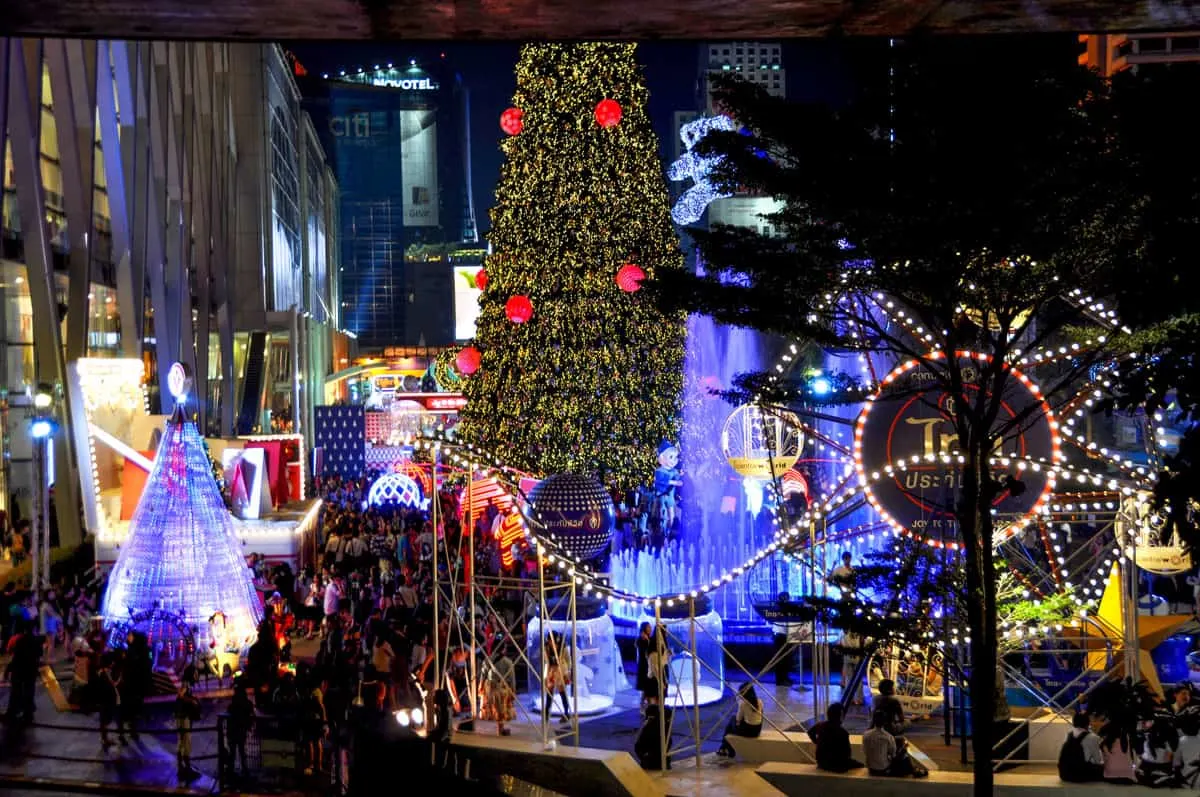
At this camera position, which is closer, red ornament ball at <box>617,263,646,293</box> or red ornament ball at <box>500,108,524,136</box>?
red ornament ball at <box>617,263,646,293</box>

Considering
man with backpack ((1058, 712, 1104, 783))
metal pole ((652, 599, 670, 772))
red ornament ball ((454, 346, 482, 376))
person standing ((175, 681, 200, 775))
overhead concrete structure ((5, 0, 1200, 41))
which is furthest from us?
red ornament ball ((454, 346, 482, 376))

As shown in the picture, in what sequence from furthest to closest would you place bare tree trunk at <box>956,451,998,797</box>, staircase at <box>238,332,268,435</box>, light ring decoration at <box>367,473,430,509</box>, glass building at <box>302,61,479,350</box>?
1. glass building at <box>302,61,479,350</box>
2. staircase at <box>238,332,268,435</box>
3. light ring decoration at <box>367,473,430,509</box>
4. bare tree trunk at <box>956,451,998,797</box>

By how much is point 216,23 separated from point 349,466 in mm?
36416

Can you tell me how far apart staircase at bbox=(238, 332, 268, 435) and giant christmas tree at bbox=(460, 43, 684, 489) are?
20.6 m

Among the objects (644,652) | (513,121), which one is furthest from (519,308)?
(644,652)

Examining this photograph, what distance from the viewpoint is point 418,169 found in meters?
114

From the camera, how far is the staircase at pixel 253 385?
4738 centimetres

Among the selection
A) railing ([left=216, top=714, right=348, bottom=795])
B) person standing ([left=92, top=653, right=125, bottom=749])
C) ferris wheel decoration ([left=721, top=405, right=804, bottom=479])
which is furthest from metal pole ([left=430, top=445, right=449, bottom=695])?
ferris wheel decoration ([left=721, top=405, right=804, bottom=479])

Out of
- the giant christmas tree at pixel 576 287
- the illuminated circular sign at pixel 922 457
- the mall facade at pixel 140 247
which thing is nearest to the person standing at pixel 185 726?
the illuminated circular sign at pixel 922 457

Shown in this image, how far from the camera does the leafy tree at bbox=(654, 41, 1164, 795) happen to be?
6.53 m

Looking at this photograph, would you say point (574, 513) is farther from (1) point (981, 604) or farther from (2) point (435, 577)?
(1) point (981, 604)

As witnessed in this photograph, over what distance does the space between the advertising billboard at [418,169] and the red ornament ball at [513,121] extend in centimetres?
8572

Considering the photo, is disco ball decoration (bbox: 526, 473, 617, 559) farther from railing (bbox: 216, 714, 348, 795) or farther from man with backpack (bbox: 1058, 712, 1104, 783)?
man with backpack (bbox: 1058, 712, 1104, 783)

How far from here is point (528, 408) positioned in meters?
28.7
